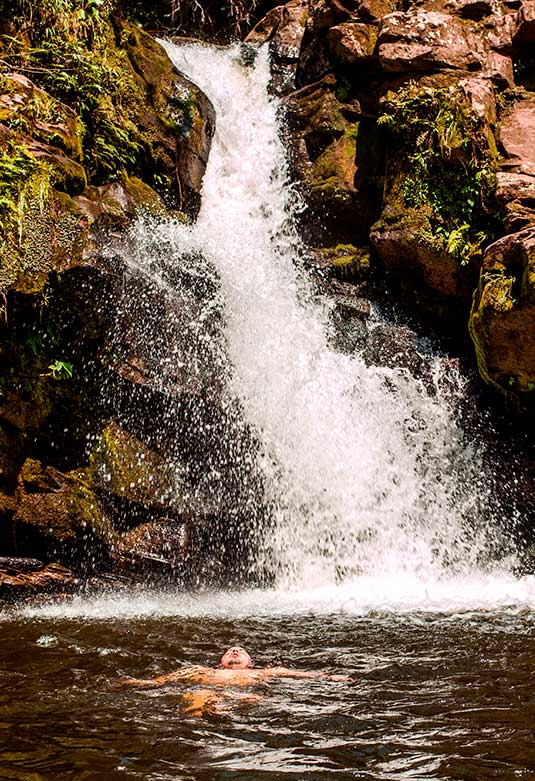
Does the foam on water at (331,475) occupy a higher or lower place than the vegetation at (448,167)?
lower

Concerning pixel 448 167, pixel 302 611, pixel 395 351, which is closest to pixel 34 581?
pixel 302 611

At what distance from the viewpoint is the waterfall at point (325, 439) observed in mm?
8906

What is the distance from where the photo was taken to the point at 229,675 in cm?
443

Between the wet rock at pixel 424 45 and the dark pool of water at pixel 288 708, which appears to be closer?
the dark pool of water at pixel 288 708

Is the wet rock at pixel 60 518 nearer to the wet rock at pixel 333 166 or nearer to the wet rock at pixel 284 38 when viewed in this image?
the wet rock at pixel 333 166

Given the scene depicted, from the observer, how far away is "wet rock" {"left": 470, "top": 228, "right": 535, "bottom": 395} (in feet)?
28.6

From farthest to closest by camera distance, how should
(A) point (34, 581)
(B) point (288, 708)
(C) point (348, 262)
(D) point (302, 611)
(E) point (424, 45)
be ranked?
1. (C) point (348, 262)
2. (E) point (424, 45)
3. (A) point (34, 581)
4. (D) point (302, 611)
5. (B) point (288, 708)

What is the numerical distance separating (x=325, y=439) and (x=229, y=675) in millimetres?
5547

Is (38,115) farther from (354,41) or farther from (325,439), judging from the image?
(354,41)

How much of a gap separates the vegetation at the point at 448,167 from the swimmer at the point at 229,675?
727cm

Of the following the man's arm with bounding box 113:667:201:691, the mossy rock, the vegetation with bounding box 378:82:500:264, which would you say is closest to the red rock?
the man's arm with bounding box 113:667:201:691

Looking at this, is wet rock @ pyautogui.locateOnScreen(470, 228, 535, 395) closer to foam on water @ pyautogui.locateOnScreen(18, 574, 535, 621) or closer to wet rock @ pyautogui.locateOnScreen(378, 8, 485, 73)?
foam on water @ pyautogui.locateOnScreen(18, 574, 535, 621)

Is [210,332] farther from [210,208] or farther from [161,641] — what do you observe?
[161,641]

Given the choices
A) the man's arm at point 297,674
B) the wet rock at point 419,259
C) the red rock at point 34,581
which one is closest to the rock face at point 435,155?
the wet rock at point 419,259
